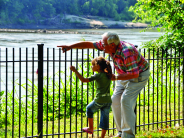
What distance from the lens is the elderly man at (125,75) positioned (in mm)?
3469

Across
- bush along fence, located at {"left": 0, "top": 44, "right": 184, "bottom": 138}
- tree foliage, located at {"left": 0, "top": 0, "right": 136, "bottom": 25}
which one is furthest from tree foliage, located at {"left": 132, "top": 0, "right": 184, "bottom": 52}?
tree foliage, located at {"left": 0, "top": 0, "right": 136, "bottom": 25}

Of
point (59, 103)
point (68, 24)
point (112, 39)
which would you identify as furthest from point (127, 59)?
point (68, 24)

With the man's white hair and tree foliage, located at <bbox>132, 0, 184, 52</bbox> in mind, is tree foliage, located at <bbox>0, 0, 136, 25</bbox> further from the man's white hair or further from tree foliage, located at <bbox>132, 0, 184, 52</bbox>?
the man's white hair

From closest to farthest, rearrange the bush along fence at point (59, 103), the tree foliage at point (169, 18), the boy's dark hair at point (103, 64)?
1. the boy's dark hair at point (103, 64)
2. the bush along fence at point (59, 103)
3. the tree foliage at point (169, 18)

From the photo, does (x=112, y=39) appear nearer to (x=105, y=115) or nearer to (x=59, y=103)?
(x=105, y=115)

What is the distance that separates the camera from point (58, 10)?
48406 mm

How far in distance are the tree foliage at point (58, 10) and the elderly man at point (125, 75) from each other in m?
38.1

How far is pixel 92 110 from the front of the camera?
3.78 meters

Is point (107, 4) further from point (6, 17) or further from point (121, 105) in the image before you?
point (121, 105)

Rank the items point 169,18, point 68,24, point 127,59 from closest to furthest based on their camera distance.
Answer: point 127,59, point 169,18, point 68,24

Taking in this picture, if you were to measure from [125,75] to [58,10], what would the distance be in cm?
4650

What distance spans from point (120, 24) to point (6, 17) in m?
22.6

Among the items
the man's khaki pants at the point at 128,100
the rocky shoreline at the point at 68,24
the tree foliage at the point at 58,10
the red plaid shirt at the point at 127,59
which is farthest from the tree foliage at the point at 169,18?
the rocky shoreline at the point at 68,24

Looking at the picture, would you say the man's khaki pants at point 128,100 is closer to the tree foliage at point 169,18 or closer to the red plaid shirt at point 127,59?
the red plaid shirt at point 127,59
